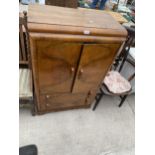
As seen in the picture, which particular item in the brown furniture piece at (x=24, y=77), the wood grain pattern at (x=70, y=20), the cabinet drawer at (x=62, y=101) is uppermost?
the wood grain pattern at (x=70, y=20)

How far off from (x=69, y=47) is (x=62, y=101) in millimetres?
690

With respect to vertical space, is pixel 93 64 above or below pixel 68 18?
below

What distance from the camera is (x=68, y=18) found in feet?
3.34

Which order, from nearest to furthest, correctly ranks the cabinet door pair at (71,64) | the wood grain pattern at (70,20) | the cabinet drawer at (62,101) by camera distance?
the wood grain pattern at (70,20), the cabinet door pair at (71,64), the cabinet drawer at (62,101)

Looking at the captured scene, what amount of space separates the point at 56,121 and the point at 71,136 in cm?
23

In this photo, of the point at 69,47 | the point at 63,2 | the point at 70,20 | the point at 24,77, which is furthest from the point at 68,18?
the point at 63,2

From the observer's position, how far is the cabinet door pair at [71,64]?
101 cm

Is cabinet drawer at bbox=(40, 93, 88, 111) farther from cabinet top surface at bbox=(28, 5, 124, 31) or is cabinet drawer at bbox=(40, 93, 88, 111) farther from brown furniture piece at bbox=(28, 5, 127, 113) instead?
cabinet top surface at bbox=(28, 5, 124, 31)

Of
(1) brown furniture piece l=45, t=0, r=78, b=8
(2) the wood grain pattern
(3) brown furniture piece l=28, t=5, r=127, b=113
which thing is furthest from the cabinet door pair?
(1) brown furniture piece l=45, t=0, r=78, b=8

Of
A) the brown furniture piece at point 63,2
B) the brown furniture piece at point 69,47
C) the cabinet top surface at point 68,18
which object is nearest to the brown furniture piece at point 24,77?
the brown furniture piece at point 69,47

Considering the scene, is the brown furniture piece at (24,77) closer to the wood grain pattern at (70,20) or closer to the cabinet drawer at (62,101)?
the cabinet drawer at (62,101)

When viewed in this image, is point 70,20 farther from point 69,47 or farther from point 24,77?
point 24,77

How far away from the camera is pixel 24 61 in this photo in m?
1.49
